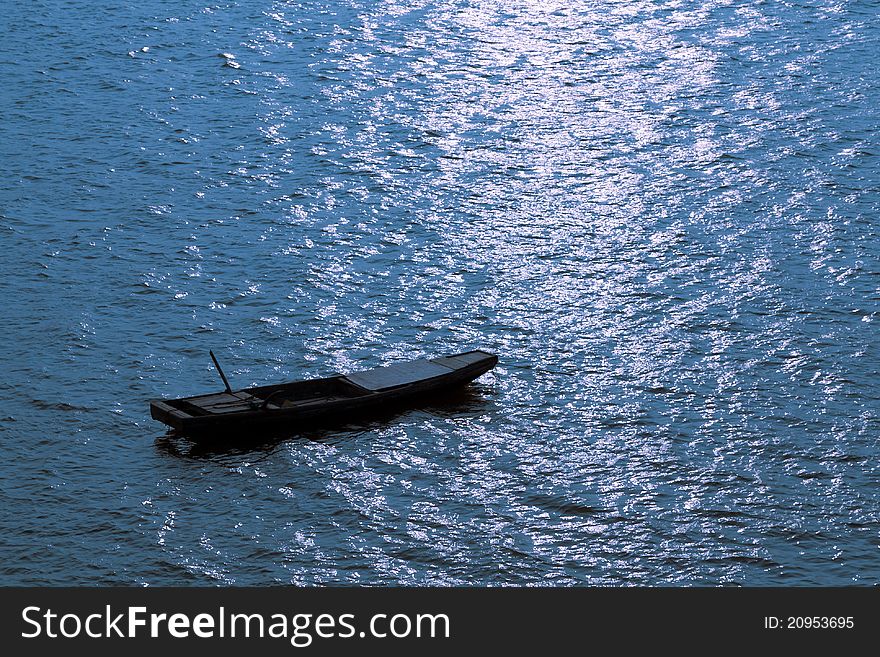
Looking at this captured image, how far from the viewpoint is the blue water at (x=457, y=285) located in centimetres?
2975

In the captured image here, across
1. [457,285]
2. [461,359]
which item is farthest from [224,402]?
[457,285]

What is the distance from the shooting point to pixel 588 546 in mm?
29172

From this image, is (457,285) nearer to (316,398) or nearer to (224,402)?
(316,398)

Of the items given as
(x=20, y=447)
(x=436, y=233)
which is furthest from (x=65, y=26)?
(x=20, y=447)

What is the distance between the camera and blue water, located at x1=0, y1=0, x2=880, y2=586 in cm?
2975

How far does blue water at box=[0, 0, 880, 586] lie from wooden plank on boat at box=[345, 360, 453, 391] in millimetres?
1212

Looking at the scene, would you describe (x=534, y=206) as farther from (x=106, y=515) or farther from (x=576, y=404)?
(x=106, y=515)

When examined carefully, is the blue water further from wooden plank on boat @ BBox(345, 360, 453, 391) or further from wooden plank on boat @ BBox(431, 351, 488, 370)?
wooden plank on boat @ BBox(345, 360, 453, 391)

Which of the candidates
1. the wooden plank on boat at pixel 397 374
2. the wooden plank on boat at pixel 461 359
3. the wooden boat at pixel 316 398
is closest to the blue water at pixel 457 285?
the wooden boat at pixel 316 398

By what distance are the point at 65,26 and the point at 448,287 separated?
111 ft

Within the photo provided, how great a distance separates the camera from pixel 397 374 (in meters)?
Result: 34.8

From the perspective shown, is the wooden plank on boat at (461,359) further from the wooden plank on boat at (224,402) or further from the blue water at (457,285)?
the wooden plank on boat at (224,402)

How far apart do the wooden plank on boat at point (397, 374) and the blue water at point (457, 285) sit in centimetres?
121
